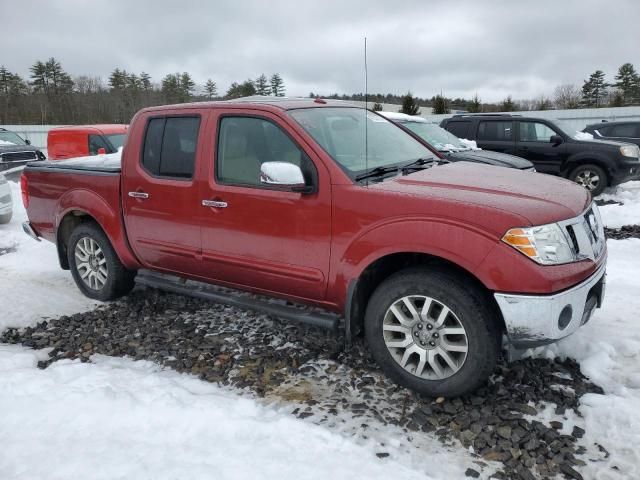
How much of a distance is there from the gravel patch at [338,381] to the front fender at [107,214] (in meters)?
0.57

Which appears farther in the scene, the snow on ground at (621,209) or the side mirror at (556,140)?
the side mirror at (556,140)

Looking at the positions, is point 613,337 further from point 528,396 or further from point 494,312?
point 494,312

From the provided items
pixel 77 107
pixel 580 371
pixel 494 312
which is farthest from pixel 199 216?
pixel 77 107

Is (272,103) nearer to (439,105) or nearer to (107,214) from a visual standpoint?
(107,214)

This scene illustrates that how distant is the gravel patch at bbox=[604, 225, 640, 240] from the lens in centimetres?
680

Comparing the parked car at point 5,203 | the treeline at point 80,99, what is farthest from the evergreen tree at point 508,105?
the parked car at point 5,203

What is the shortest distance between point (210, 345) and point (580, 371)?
2698 millimetres

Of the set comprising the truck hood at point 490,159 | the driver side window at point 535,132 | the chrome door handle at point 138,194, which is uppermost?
the driver side window at point 535,132

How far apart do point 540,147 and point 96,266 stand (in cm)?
940

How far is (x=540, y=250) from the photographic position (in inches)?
108

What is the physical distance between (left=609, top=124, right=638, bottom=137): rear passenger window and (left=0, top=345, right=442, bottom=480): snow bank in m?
13.9

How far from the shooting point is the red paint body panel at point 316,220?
9.22ft

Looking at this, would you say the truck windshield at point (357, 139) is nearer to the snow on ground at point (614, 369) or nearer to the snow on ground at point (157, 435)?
the snow on ground at point (157, 435)

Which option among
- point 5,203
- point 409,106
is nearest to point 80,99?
point 409,106
